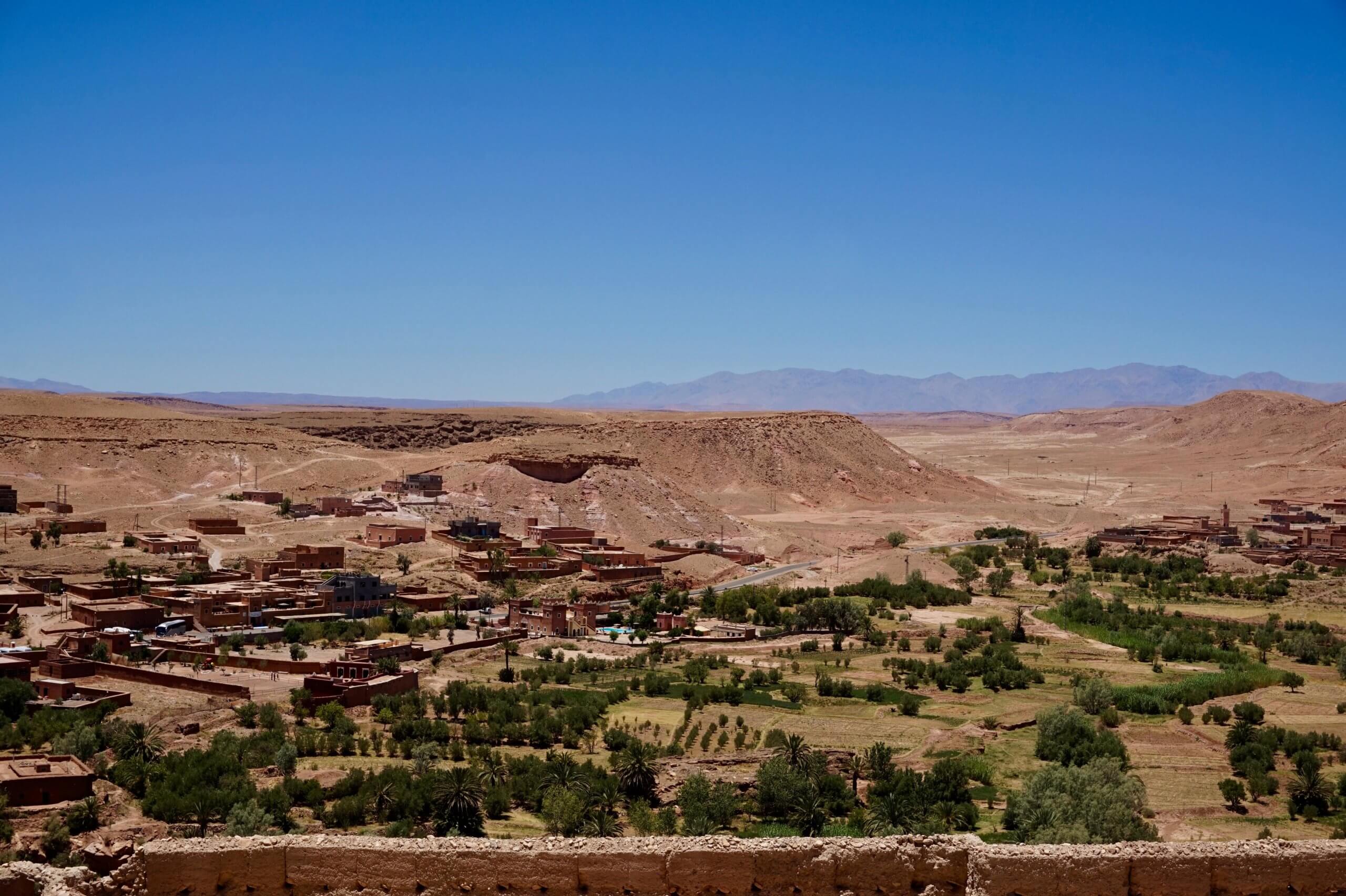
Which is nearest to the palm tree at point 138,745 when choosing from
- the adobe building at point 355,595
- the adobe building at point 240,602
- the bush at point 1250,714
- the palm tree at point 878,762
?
the palm tree at point 878,762

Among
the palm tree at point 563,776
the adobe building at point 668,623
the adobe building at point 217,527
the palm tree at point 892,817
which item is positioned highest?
the adobe building at point 217,527

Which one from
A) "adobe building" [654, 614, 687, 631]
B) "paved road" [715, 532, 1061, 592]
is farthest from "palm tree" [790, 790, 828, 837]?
"paved road" [715, 532, 1061, 592]

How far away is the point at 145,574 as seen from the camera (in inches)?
1927

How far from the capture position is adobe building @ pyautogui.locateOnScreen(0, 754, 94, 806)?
2305 cm

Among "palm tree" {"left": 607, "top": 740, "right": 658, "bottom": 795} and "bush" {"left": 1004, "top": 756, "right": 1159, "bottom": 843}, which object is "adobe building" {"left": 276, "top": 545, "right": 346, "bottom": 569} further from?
"bush" {"left": 1004, "top": 756, "right": 1159, "bottom": 843}

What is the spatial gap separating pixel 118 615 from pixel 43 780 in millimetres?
18469

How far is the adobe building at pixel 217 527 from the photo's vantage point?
58.2 meters

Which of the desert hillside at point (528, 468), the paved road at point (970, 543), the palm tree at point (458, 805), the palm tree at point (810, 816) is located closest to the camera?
Result: the palm tree at point (458, 805)

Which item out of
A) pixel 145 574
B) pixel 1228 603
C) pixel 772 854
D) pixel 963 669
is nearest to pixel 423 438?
pixel 145 574

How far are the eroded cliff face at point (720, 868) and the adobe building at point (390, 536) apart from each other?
48.9m

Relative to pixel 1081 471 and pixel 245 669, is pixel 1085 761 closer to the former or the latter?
pixel 245 669

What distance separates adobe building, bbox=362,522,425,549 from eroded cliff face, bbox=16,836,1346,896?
160ft

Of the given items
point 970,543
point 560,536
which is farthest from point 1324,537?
point 560,536

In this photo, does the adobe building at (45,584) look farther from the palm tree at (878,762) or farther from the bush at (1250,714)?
the bush at (1250,714)
